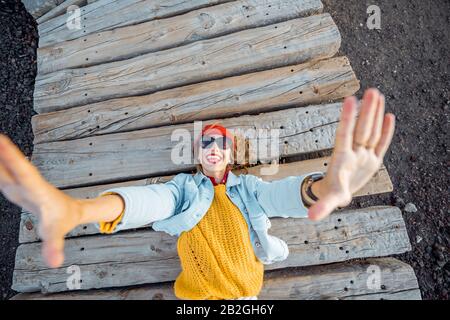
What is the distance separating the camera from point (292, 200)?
Result: 2.07 metres

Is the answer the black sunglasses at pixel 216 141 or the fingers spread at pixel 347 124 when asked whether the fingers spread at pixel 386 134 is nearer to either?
the fingers spread at pixel 347 124

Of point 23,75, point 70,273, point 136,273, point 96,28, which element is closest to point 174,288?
point 136,273

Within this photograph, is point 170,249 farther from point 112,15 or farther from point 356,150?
point 112,15

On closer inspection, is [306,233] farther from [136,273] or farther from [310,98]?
[136,273]

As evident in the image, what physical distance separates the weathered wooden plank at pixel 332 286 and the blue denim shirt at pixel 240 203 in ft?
0.75

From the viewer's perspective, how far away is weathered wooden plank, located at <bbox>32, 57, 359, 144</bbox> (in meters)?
2.81

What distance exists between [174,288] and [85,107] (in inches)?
55.7

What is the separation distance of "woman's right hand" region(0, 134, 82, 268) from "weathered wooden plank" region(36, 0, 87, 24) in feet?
7.81

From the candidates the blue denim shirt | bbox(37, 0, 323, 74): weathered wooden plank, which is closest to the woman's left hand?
the blue denim shirt

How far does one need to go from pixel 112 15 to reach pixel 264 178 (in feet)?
5.78

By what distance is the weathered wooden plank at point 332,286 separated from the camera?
2.55 metres

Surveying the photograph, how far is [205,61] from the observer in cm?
293

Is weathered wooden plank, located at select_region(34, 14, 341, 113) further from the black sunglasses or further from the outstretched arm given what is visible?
the outstretched arm

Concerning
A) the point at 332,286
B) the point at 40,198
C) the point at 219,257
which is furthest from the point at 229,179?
the point at 40,198
